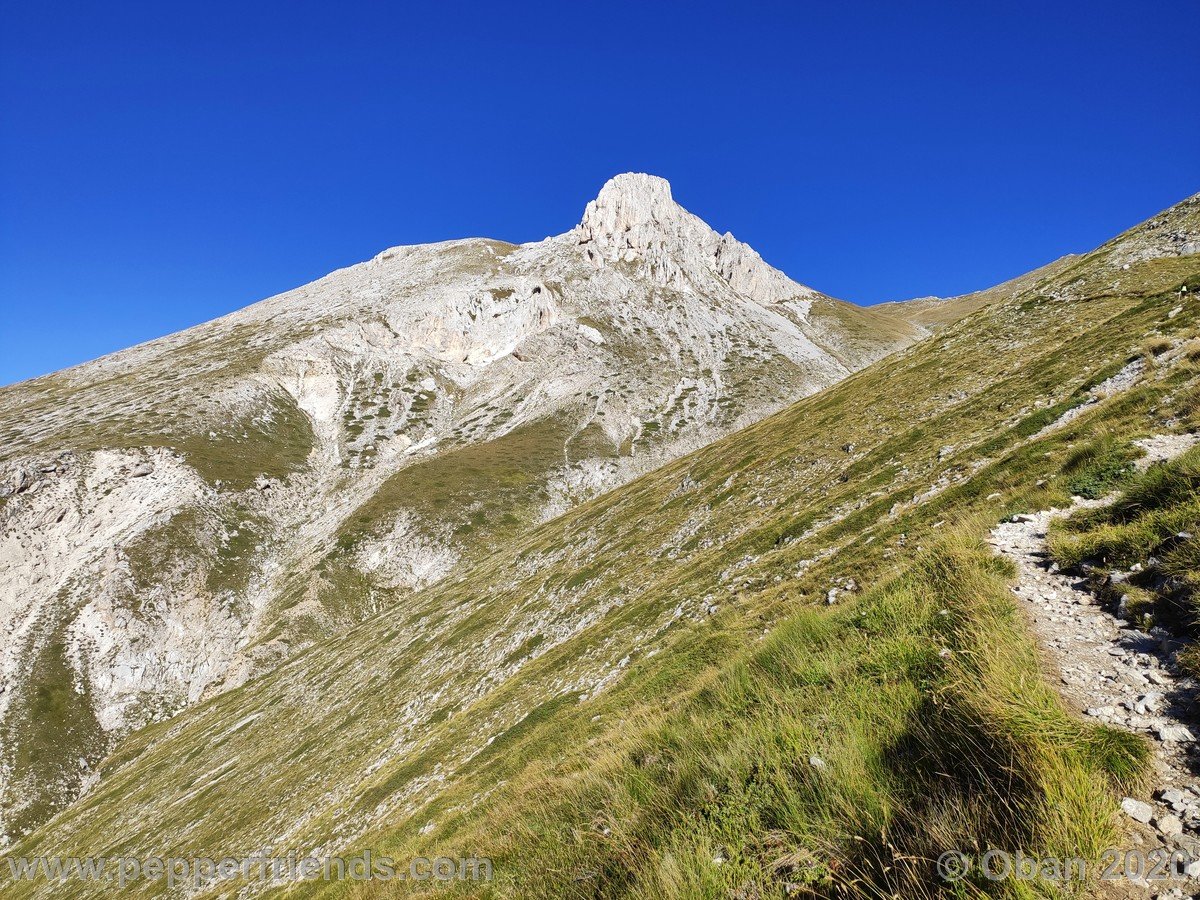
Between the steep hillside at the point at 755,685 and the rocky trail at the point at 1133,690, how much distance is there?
0.27 metres

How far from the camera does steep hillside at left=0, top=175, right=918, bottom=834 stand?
243 feet

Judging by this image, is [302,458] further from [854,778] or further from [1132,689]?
[1132,689]

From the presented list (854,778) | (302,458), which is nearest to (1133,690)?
(854,778)

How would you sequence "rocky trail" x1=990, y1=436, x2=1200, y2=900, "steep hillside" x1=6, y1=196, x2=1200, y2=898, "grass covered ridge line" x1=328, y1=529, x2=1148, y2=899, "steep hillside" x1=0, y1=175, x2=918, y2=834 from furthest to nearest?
"steep hillside" x1=0, y1=175, x2=918, y2=834
"steep hillside" x1=6, y1=196, x2=1200, y2=898
"grass covered ridge line" x1=328, y1=529, x2=1148, y2=899
"rocky trail" x1=990, y1=436, x2=1200, y2=900

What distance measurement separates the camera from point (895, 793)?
5.05m

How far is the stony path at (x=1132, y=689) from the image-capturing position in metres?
3.92

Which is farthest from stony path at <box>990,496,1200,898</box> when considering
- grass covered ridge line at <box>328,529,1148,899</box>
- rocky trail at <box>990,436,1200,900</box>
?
grass covered ridge line at <box>328,529,1148,899</box>

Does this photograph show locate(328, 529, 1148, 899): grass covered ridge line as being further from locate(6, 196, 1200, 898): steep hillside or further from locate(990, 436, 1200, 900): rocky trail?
locate(990, 436, 1200, 900): rocky trail

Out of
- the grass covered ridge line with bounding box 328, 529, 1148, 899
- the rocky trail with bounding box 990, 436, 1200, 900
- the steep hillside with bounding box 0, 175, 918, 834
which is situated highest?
the steep hillside with bounding box 0, 175, 918, 834

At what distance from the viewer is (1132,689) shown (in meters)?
5.65

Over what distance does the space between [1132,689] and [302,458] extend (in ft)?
456

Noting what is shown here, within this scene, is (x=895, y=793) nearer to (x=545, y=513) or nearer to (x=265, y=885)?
(x=265, y=885)

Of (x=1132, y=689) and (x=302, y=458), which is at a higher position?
(x=302, y=458)

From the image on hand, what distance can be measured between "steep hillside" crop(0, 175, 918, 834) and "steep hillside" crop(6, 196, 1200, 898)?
1373 centimetres
